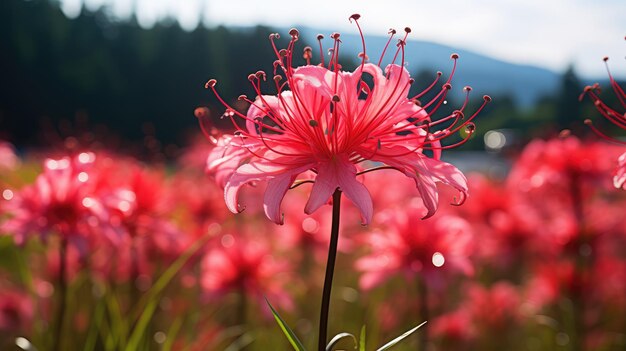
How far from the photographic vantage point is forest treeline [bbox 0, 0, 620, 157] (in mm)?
28562

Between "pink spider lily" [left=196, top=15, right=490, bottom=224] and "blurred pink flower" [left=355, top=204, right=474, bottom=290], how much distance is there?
1337 mm

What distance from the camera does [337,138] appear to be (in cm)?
144

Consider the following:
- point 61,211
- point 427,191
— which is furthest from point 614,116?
point 61,211

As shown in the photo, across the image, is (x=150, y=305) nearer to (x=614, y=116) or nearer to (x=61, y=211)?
(x=61, y=211)

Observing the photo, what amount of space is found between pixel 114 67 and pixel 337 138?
33.1m

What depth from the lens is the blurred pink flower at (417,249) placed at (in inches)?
109

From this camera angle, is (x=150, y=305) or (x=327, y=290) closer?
(x=327, y=290)

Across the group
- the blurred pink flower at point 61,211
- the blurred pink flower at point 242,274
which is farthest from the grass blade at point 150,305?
the blurred pink flower at point 242,274

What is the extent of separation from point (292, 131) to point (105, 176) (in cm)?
141

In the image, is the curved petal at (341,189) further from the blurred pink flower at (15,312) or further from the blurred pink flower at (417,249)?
Result: the blurred pink flower at (15,312)

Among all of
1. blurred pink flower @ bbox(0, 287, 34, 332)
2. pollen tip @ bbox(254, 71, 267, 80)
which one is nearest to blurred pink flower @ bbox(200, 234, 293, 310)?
blurred pink flower @ bbox(0, 287, 34, 332)

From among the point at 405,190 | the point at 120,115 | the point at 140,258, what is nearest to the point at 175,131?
the point at 120,115

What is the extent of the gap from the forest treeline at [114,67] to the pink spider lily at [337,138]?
26.9 m

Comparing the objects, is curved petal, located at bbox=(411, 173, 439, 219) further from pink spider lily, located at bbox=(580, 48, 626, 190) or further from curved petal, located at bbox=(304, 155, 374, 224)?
pink spider lily, located at bbox=(580, 48, 626, 190)
